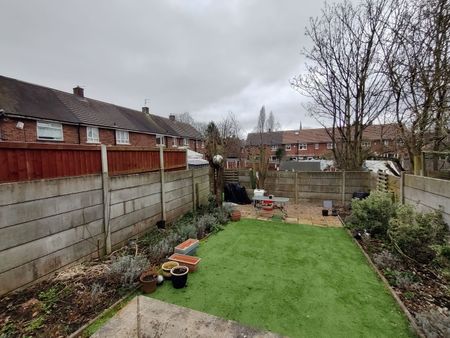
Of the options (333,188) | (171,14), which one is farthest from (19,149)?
(333,188)

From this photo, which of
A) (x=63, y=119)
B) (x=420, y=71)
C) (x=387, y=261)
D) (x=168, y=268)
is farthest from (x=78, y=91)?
(x=387, y=261)

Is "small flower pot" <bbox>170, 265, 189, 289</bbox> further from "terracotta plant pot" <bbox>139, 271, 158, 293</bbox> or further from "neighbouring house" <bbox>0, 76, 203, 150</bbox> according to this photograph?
"neighbouring house" <bbox>0, 76, 203, 150</bbox>

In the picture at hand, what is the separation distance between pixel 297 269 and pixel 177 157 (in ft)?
16.0

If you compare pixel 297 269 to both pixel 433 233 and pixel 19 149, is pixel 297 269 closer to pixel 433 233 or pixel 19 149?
pixel 433 233

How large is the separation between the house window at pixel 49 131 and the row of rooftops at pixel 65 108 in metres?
0.40

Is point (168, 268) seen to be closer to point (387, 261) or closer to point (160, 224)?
point (160, 224)

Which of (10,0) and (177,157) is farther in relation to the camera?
(177,157)

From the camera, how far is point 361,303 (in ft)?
10.0

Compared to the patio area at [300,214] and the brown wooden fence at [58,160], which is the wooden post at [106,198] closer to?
the brown wooden fence at [58,160]

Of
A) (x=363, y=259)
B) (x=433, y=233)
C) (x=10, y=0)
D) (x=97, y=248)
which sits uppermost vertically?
(x=10, y=0)

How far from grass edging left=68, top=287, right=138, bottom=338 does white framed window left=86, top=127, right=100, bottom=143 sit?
14.2m

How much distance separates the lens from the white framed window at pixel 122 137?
16.9 metres

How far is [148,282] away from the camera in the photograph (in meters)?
3.29

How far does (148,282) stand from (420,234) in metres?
4.83
